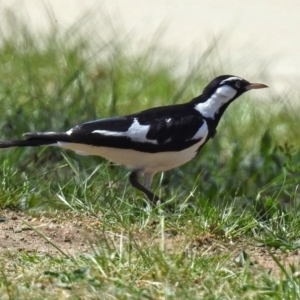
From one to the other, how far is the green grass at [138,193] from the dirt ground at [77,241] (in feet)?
0.05

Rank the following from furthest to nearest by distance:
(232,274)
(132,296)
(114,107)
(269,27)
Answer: (269,27), (114,107), (232,274), (132,296)

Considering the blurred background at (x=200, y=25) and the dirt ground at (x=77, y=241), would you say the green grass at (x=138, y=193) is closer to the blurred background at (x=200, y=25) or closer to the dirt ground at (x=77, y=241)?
the dirt ground at (x=77, y=241)

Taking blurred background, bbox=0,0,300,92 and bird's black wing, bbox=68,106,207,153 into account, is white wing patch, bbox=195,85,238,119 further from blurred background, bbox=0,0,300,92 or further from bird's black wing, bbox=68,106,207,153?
blurred background, bbox=0,0,300,92

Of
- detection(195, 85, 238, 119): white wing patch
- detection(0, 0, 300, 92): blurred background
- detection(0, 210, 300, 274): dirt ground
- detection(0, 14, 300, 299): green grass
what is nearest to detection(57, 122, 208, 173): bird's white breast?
detection(0, 14, 300, 299): green grass

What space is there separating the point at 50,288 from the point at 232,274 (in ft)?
2.44

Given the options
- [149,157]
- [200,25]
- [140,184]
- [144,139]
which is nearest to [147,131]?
[144,139]

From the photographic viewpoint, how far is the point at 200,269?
4.62 m

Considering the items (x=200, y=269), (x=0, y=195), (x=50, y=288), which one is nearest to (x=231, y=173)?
(x=0, y=195)

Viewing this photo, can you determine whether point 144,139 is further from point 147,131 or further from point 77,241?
point 77,241

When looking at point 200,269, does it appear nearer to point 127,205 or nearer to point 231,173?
point 127,205

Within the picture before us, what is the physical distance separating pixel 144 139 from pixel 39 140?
23.0 inches

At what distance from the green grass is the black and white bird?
116 mm

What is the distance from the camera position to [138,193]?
6.31m

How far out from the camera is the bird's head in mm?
6676
